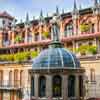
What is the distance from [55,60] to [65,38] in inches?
1343

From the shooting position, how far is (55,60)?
22.3 m

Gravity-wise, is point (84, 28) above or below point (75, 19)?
below

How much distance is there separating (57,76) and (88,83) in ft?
65.6

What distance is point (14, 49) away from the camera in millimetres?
65688

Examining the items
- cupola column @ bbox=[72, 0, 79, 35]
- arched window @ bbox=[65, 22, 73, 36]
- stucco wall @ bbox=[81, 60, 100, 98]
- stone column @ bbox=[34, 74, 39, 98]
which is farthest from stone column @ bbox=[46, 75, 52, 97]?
arched window @ bbox=[65, 22, 73, 36]

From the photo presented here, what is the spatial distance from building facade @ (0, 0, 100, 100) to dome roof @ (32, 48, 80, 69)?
1726 centimetres

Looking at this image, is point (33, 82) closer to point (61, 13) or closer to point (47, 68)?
point (47, 68)

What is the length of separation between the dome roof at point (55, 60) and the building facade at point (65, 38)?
17260 millimetres

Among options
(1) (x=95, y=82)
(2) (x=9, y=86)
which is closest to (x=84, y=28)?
(2) (x=9, y=86)

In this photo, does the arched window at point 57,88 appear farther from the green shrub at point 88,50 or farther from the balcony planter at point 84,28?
the balcony planter at point 84,28

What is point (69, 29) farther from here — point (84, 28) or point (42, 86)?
point (42, 86)

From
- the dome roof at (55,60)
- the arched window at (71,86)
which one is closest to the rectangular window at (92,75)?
the dome roof at (55,60)

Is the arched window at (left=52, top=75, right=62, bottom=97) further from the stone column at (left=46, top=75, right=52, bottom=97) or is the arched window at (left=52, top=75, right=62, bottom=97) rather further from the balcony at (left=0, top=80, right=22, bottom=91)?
the balcony at (left=0, top=80, right=22, bottom=91)

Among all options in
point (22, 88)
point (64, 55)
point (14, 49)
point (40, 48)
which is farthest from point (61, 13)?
point (64, 55)
